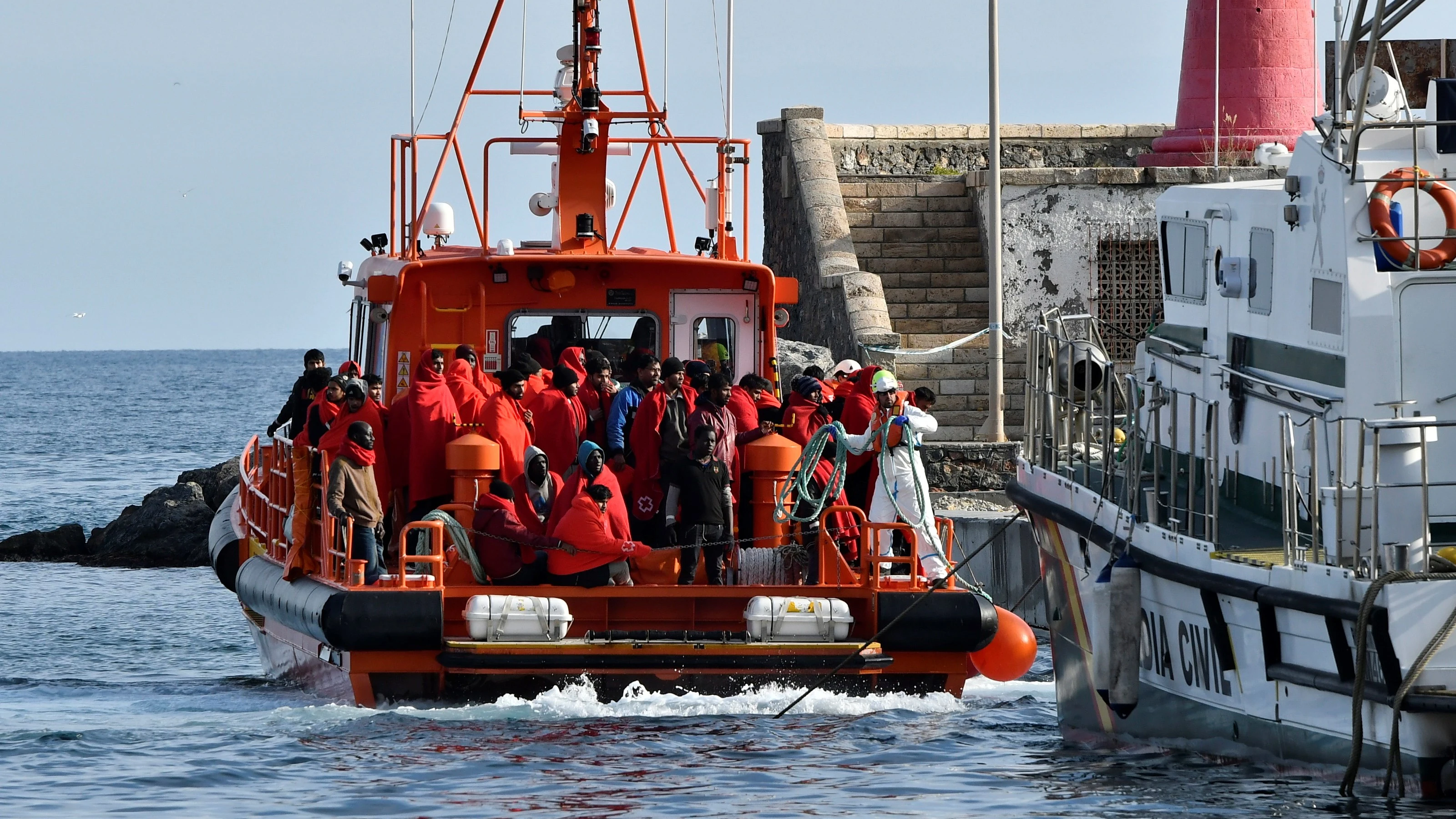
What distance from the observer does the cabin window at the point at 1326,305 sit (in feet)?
27.5

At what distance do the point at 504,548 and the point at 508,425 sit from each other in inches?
36.5

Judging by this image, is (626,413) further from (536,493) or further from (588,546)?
(588,546)

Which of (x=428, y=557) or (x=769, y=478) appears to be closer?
(x=428, y=557)

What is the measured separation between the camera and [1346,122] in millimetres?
8469

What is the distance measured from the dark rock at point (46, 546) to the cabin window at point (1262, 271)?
1797 cm

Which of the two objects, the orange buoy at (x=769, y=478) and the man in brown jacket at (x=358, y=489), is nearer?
the man in brown jacket at (x=358, y=489)

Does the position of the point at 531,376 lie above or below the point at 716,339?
below

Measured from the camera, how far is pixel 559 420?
36.6 ft

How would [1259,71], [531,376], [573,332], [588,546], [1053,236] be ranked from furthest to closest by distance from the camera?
[1053,236], [1259,71], [573,332], [531,376], [588,546]

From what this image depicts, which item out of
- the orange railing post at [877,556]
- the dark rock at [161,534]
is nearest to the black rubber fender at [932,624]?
the orange railing post at [877,556]

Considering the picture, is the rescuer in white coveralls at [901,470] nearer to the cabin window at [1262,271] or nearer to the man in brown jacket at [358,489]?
the cabin window at [1262,271]

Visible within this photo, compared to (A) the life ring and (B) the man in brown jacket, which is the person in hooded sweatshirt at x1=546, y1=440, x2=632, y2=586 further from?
(A) the life ring

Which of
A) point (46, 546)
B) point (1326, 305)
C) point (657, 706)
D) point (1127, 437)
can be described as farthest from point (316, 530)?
point (46, 546)

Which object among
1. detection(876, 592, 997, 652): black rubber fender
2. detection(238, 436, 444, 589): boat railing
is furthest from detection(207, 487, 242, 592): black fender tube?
detection(876, 592, 997, 652): black rubber fender
